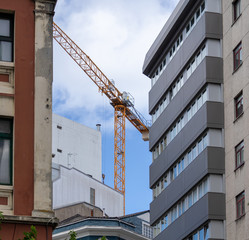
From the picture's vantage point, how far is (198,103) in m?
69.4

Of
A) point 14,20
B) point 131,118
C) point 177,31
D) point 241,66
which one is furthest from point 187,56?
point 131,118

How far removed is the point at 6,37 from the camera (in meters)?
29.1

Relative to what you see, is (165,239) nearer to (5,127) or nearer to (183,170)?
(183,170)

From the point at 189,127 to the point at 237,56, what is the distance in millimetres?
7497

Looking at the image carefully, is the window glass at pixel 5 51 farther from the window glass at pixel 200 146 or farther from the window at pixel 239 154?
the window glass at pixel 200 146

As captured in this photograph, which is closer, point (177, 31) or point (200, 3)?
point (200, 3)

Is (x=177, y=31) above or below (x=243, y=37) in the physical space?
above

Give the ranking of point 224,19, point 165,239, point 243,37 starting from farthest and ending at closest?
point 165,239, point 224,19, point 243,37

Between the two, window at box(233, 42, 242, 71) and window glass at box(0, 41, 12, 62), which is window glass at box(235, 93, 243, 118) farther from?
window glass at box(0, 41, 12, 62)

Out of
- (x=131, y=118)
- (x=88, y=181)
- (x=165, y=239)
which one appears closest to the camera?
(x=165, y=239)

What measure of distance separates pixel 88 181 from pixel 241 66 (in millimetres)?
54251

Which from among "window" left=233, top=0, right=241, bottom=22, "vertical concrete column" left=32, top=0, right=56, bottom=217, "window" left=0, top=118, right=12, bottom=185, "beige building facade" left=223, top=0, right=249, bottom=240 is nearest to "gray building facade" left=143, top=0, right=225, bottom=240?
"beige building facade" left=223, top=0, right=249, bottom=240

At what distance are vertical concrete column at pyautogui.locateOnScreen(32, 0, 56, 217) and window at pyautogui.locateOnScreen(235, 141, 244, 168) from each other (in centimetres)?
3443

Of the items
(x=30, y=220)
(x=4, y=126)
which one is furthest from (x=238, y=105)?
(x=30, y=220)
